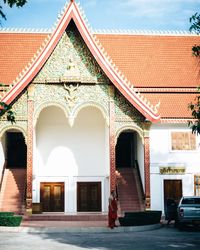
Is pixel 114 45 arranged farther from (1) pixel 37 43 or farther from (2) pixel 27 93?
(2) pixel 27 93

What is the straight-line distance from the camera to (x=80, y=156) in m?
26.1

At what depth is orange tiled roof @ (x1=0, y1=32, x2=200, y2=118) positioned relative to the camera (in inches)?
1052

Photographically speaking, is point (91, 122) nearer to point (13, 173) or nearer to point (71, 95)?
point (71, 95)

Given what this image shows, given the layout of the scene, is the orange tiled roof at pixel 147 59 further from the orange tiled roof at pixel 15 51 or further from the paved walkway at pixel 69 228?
the paved walkway at pixel 69 228

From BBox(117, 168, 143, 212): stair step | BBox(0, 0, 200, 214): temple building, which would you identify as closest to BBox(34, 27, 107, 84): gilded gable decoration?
BBox(0, 0, 200, 214): temple building

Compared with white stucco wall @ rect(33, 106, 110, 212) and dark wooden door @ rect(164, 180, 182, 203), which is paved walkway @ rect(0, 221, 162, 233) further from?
white stucco wall @ rect(33, 106, 110, 212)

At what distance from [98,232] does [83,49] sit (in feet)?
31.9

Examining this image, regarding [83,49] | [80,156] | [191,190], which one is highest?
[83,49]

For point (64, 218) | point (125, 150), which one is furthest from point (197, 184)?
point (64, 218)

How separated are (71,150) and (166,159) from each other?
536cm

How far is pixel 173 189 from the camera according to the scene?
80.2 feet

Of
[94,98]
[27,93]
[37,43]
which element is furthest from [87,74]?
[37,43]

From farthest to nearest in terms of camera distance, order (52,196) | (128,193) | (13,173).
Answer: (13,173)
(52,196)
(128,193)

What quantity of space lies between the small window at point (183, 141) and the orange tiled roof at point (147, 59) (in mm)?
1291
